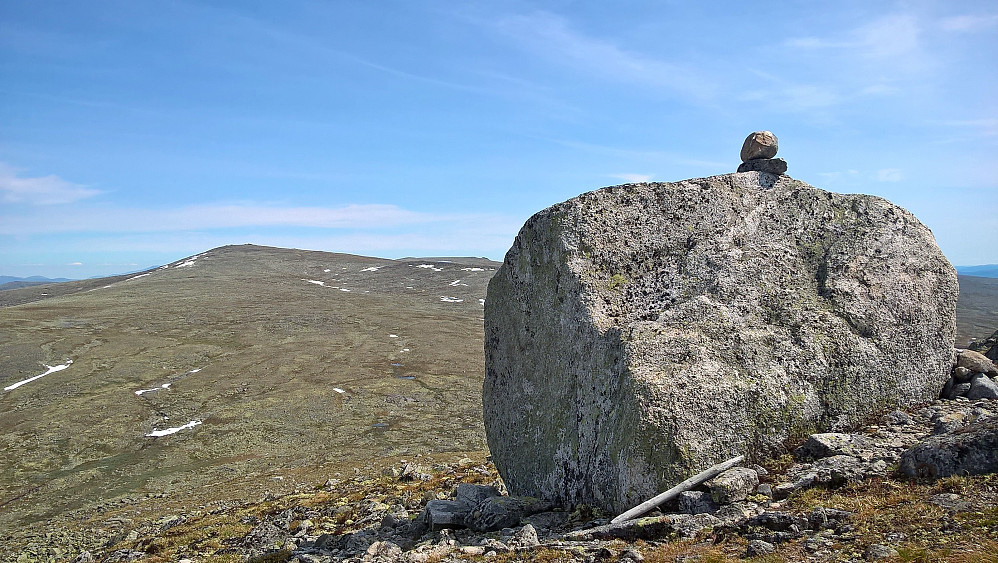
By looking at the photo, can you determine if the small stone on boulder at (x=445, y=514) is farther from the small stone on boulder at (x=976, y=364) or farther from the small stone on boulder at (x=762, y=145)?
the small stone on boulder at (x=976, y=364)

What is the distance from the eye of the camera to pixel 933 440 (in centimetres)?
984

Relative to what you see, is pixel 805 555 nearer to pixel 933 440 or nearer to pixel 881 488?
pixel 881 488

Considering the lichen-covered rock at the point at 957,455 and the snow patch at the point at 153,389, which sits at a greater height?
the lichen-covered rock at the point at 957,455

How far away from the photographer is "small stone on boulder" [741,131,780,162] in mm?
15430

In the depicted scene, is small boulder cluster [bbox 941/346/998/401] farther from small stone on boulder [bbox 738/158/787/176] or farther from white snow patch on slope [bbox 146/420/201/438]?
white snow patch on slope [bbox 146/420/201/438]

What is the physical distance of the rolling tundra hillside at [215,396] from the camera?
34.0 m

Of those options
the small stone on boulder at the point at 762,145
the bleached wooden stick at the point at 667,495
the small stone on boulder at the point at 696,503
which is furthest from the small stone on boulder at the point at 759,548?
the small stone on boulder at the point at 762,145

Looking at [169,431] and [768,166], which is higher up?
[768,166]

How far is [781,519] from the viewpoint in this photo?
8836 mm

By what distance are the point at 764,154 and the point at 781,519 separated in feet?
34.3

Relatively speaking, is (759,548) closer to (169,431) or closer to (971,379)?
(971,379)

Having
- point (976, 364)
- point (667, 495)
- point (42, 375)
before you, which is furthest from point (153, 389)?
point (976, 364)

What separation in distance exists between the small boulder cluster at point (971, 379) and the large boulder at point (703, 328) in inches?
18.2

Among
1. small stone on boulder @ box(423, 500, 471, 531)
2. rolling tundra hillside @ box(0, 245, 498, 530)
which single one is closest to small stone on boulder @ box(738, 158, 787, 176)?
small stone on boulder @ box(423, 500, 471, 531)
